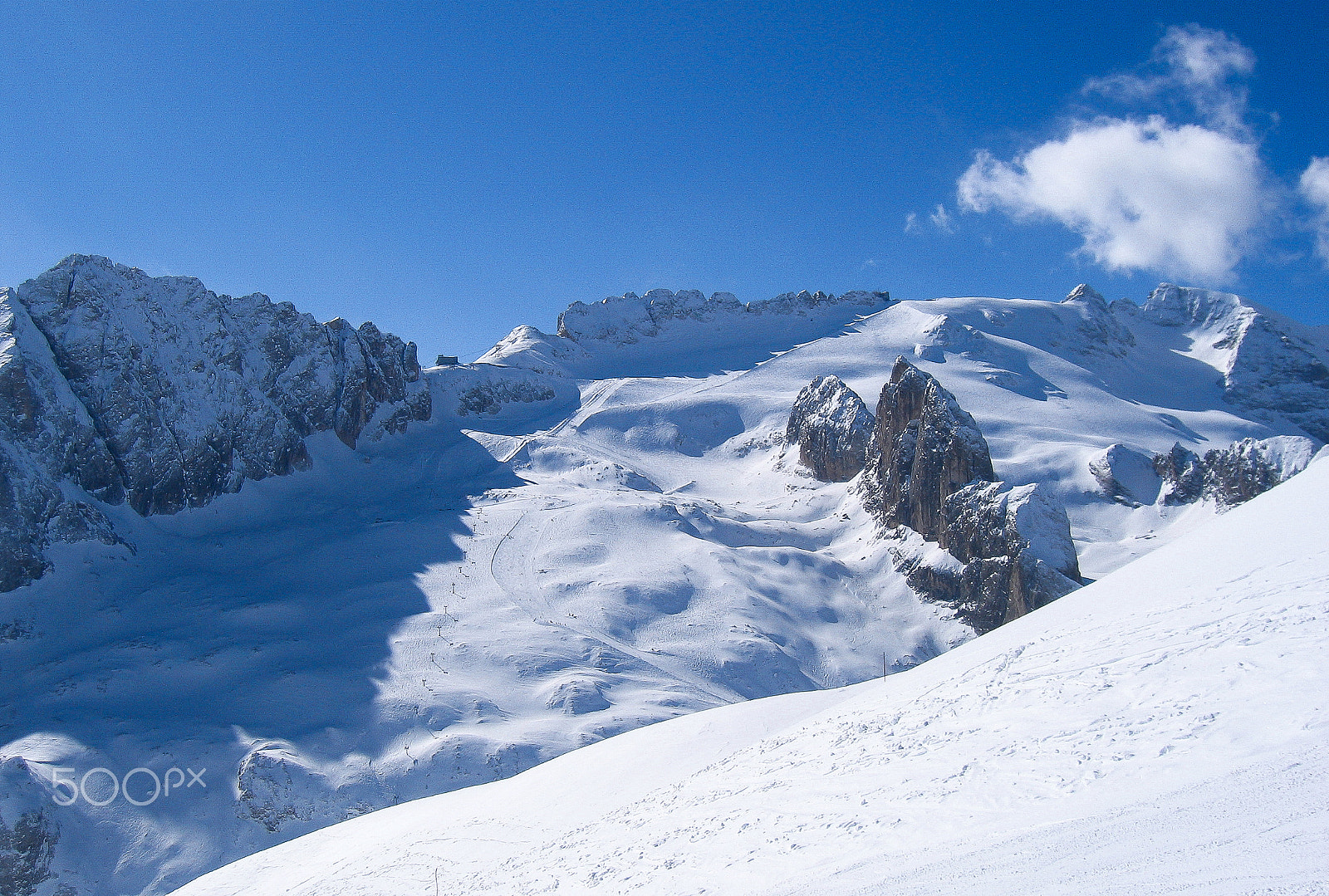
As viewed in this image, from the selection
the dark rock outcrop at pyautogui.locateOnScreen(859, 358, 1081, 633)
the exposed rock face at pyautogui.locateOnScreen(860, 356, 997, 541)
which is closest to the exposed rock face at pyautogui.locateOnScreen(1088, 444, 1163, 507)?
the exposed rock face at pyautogui.locateOnScreen(860, 356, 997, 541)

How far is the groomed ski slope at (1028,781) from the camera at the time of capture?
9.75m

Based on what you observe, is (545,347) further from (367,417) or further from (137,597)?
(137,597)

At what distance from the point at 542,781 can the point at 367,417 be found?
73.3 meters

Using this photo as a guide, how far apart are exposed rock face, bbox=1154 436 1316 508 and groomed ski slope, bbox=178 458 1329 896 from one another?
5090 centimetres

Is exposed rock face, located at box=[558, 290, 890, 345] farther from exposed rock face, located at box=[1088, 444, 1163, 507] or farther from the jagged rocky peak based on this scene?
exposed rock face, located at box=[1088, 444, 1163, 507]

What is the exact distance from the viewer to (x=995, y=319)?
5084 inches

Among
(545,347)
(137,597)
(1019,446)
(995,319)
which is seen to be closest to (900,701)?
(137,597)

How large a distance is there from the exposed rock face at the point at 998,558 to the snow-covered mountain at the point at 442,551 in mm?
289

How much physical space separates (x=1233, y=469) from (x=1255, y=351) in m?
76.7

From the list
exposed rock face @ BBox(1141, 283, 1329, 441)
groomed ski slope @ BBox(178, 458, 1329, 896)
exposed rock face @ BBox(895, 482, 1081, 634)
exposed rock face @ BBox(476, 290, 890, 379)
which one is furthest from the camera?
exposed rock face @ BBox(476, 290, 890, 379)

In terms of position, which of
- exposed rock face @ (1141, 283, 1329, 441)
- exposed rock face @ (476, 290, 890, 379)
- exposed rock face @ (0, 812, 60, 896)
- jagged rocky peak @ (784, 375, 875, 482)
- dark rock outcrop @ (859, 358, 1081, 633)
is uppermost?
exposed rock face @ (476, 290, 890, 379)

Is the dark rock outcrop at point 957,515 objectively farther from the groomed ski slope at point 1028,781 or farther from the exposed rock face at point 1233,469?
the groomed ski slope at point 1028,781

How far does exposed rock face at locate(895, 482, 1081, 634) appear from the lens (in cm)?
5447

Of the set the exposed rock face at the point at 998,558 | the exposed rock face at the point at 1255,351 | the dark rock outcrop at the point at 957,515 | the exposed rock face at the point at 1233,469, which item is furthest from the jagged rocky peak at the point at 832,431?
the exposed rock face at the point at 1255,351
